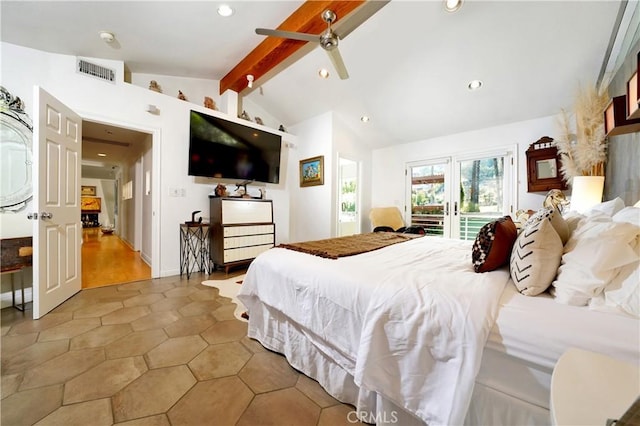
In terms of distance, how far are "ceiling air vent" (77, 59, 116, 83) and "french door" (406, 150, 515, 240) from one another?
187 inches

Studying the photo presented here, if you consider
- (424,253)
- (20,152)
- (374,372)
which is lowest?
(374,372)

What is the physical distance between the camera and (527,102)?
3.19 metres

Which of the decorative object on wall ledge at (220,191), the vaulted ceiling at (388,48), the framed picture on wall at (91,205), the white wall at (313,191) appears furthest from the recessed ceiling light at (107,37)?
the framed picture on wall at (91,205)

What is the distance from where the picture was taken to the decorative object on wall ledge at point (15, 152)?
7.43 feet

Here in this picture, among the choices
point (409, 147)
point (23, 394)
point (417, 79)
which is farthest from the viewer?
point (409, 147)

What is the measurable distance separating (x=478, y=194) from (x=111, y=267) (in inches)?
238

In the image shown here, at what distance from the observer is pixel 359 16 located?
2.17m

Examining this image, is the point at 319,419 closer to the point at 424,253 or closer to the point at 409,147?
the point at 424,253

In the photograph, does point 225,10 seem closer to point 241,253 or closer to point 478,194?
point 241,253

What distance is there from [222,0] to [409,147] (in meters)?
3.69

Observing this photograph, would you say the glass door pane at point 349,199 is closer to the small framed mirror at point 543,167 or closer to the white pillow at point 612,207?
the small framed mirror at point 543,167

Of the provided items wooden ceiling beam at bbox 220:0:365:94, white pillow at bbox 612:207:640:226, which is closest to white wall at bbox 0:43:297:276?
wooden ceiling beam at bbox 220:0:365:94

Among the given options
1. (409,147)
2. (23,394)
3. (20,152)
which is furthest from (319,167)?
(23,394)

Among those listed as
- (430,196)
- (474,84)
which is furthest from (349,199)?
(474,84)
